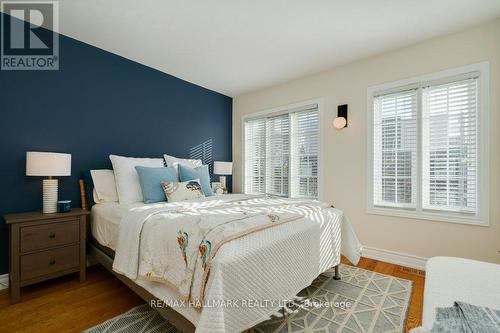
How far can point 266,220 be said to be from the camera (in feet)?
5.60

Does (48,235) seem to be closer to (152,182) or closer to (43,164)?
(43,164)

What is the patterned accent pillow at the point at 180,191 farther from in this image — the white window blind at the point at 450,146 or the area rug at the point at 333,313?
the white window blind at the point at 450,146

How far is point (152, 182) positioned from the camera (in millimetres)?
2607

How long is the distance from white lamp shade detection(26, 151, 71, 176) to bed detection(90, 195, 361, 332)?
1.88ft

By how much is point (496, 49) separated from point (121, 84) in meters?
4.25

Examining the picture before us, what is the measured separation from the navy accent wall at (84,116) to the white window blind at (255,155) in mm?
1098

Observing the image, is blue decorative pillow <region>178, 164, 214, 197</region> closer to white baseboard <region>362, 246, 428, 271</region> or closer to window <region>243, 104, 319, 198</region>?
window <region>243, 104, 319, 198</region>

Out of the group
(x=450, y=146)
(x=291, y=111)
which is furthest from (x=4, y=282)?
(x=450, y=146)

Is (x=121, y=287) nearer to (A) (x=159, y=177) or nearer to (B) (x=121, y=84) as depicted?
(A) (x=159, y=177)

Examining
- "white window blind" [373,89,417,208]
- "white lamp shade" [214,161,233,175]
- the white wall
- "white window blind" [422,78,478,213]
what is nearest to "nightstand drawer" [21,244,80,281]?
"white lamp shade" [214,161,233,175]

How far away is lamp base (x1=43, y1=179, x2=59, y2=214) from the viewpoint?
7.30 feet

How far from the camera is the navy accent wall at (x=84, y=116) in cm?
229

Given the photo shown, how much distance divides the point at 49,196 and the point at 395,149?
385cm

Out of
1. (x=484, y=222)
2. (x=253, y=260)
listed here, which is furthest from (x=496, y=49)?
(x=253, y=260)
